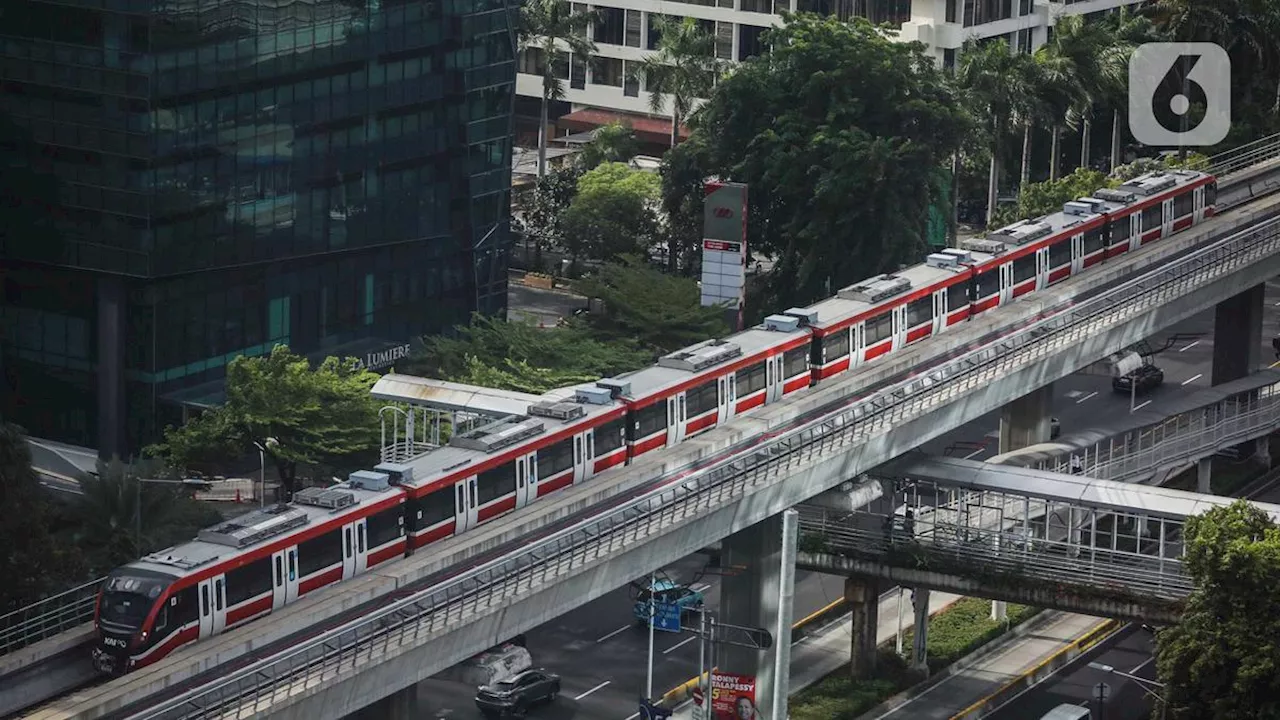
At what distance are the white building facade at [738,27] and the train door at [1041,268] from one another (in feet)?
128

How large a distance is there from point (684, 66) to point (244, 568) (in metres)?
76.7

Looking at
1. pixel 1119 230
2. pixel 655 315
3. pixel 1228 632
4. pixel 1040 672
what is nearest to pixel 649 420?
pixel 1040 672

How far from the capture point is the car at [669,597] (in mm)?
85625

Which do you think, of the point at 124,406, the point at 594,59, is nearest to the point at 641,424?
the point at 124,406

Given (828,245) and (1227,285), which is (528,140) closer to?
(828,245)

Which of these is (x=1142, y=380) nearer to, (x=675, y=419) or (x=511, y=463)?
(x=675, y=419)

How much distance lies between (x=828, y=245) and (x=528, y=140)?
5462 cm

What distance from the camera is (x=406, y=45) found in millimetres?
107125

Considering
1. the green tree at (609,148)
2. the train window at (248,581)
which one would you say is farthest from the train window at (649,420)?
the green tree at (609,148)

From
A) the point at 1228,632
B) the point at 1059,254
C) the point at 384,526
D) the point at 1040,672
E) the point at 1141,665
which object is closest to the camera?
the point at 384,526

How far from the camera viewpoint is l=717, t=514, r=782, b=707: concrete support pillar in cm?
7838

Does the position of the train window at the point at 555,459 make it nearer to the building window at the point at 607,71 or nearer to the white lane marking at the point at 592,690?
Result: the white lane marking at the point at 592,690

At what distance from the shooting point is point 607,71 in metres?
158

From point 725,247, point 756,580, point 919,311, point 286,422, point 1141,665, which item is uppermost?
point 725,247
